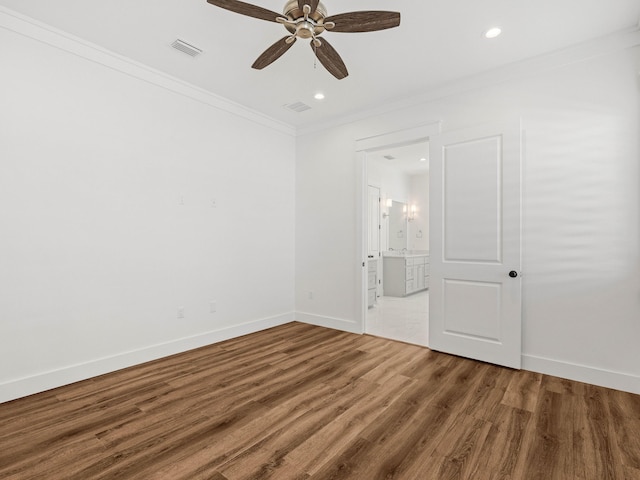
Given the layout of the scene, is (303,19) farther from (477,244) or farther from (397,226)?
(397,226)

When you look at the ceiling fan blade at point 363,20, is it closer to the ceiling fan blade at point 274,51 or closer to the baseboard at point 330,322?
the ceiling fan blade at point 274,51

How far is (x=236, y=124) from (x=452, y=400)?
398cm

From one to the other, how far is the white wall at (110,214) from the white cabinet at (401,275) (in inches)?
152

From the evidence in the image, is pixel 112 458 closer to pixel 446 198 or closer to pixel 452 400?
pixel 452 400

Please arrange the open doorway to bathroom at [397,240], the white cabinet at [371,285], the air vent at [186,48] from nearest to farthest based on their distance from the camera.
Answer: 1. the air vent at [186,48]
2. the open doorway to bathroom at [397,240]
3. the white cabinet at [371,285]

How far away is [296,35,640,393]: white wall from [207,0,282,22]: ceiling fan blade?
8.03 ft

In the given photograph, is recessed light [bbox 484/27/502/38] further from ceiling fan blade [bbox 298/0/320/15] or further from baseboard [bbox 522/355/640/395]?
baseboard [bbox 522/355/640/395]

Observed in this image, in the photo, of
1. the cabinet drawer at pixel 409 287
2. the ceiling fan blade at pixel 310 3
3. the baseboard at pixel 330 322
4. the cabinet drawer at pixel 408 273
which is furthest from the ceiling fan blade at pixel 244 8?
the cabinet drawer at pixel 409 287

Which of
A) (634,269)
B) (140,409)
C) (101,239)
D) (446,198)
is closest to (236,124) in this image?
(101,239)

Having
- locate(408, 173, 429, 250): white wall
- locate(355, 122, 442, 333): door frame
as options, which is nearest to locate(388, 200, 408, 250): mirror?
locate(408, 173, 429, 250): white wall

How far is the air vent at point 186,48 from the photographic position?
2.93 m

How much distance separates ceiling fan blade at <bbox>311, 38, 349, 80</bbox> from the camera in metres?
2.39

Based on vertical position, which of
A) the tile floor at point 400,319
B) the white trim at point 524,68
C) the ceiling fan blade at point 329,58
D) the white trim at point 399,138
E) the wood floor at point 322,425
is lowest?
the tile floor at point 400,319

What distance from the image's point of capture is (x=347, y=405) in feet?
8.09
